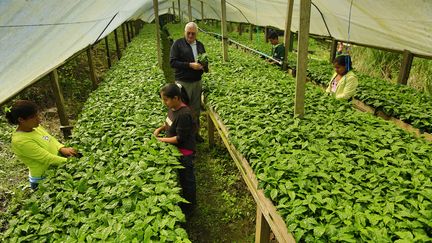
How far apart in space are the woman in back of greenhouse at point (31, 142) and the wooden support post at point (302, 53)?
10.4ft

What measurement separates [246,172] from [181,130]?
1003mm

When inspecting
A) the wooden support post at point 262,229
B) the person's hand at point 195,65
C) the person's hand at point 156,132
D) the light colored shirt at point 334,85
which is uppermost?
the person's hand at point 195,65

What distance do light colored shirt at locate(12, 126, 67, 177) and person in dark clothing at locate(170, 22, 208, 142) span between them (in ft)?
9.03

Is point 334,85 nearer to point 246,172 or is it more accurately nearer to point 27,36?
point 246,172

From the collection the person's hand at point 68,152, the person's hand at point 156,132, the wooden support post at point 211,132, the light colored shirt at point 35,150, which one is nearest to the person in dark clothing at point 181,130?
the person's hand at point 156,132

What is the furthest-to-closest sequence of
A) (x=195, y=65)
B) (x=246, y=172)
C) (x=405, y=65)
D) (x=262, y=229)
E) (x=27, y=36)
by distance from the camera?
(x=405, y=65) < (x=195, y=65) < (x=246, y=172) < (x=262, y=229) < (x=27, y=36)

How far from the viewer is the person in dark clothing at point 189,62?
5445mm

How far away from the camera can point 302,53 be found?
155 inches

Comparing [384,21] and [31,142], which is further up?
[384,21]

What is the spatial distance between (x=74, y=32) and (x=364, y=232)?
408 centimetres

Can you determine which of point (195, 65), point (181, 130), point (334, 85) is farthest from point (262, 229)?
point (334, 85)

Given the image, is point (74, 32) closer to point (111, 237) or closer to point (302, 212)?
point (111, 237)

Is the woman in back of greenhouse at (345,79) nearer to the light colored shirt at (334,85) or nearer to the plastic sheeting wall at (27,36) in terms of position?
the light colored shirt at (334,85)

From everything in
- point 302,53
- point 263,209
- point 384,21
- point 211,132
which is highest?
point 384,21
